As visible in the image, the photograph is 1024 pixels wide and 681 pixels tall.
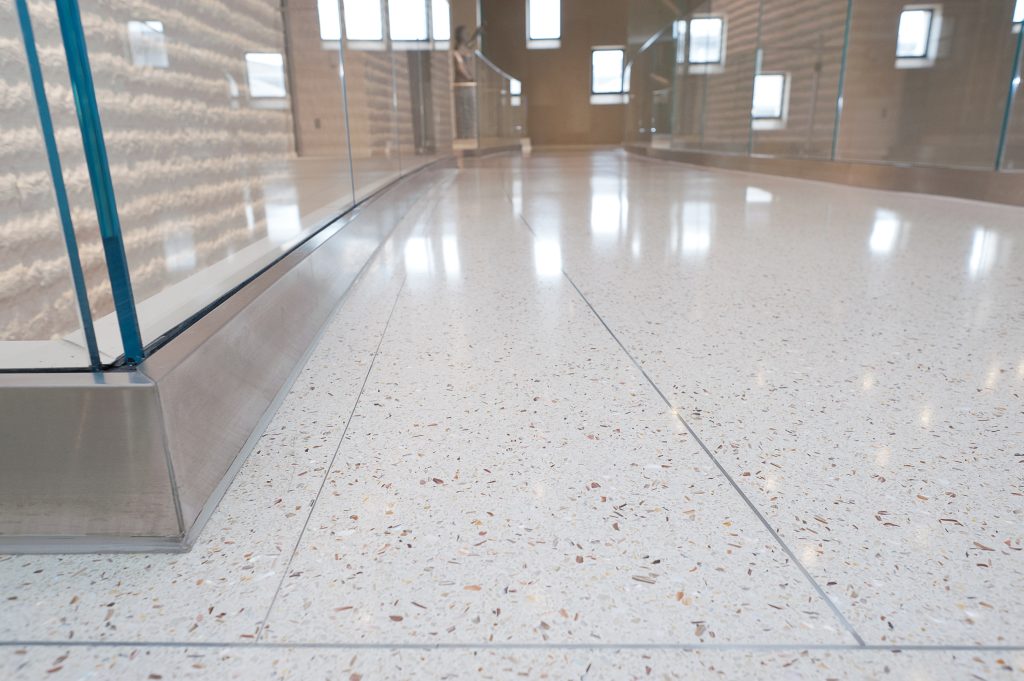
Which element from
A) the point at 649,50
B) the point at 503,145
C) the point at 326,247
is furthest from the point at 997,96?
the point at 503,145

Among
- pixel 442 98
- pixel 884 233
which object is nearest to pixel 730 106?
pixel 442 98

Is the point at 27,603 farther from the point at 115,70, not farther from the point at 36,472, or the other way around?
the point at 115,70

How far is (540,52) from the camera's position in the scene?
65.1 ft

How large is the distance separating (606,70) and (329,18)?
64.3 feet

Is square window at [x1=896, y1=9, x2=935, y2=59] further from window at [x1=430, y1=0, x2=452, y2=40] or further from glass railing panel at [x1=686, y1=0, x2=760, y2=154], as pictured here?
window at [x1=430, y1=0, x2=452, y2=40]

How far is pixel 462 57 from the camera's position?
29.9ft

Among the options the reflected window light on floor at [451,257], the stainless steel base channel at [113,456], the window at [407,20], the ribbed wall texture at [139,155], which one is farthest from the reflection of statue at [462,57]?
the stainless steel base channel at [113,456]

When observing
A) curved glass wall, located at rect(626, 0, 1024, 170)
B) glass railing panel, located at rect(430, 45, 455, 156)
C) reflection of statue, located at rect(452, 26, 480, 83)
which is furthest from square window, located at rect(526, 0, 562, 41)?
curved glass wall, located at rect(626, 0, 1024, 170)

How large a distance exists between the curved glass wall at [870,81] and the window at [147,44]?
13.6 feet

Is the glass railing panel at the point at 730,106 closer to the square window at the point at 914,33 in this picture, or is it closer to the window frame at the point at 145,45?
the square window at the point at 914,33

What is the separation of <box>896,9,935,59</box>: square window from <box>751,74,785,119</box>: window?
4.29ft

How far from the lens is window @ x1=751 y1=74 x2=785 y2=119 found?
253 inches

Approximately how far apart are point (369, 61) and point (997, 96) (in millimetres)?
3901

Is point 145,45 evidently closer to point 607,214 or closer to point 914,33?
point 607,214
